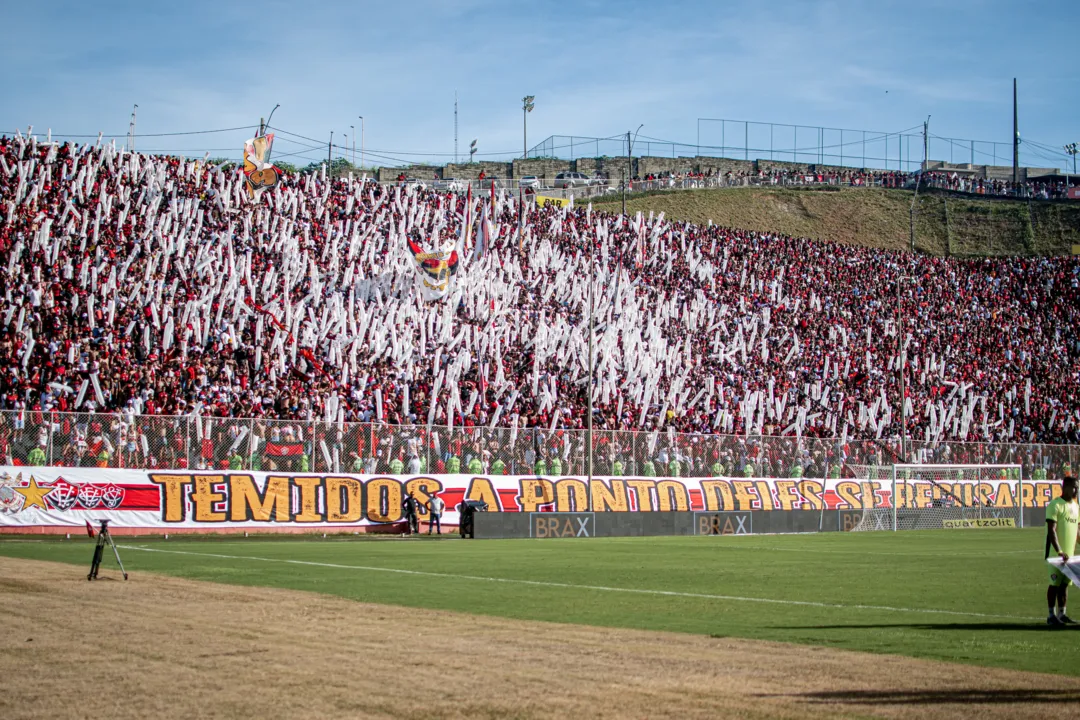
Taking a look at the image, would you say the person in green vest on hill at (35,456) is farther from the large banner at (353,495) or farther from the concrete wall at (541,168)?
the concrete wall at (541,168)

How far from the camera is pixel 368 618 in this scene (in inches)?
562

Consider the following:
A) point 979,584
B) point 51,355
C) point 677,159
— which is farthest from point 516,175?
point 979,584

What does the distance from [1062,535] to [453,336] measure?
3340 centimetres

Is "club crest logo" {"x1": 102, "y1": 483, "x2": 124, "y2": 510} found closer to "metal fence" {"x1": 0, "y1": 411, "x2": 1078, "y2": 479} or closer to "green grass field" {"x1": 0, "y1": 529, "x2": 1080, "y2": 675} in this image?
"metal fence" {"x1": 0, "y1": 411, "x2": 1078, "y2": 479}

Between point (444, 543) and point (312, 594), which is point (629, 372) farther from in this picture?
point (312, 594)

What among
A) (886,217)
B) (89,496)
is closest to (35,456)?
(89,496)

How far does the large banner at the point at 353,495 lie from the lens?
31.8 m

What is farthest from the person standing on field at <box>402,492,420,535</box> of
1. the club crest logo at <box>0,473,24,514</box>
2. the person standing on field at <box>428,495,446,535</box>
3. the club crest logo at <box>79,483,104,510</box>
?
the club crest logo at <box>0,473,24,514</box>

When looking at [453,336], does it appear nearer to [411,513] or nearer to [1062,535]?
[411,513]

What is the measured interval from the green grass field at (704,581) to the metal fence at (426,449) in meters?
3.15

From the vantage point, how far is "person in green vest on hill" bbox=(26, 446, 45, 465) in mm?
31094

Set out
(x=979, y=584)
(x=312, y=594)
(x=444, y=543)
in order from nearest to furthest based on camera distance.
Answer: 1. (x=312, y=594)
2. (x=979, y=584)
3. (x=444, y=543)

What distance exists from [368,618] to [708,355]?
137ft

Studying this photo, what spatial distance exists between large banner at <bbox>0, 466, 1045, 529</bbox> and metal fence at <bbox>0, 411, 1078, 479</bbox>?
0.35 meters
